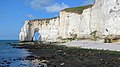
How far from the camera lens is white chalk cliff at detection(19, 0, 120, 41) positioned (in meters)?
39.7

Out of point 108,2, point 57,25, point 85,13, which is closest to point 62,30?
point 57,25

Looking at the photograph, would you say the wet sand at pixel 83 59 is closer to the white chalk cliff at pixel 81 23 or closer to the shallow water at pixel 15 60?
the shallow water at pixel 15 60

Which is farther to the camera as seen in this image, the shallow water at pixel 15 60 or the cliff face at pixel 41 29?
the cliff face at pixel 41 29

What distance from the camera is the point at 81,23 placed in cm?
6062

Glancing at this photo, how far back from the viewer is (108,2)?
41.7 meters

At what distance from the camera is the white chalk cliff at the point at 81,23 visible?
1563 inches

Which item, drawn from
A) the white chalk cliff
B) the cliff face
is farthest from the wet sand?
the cliff face

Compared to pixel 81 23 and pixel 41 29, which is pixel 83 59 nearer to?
pixel 81 23

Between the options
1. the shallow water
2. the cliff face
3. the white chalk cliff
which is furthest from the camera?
the cliff face

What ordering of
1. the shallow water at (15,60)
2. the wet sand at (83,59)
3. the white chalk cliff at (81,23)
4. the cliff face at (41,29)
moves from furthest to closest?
the cliff face at (41,29)
the white chalk cliff at (81,23)
the shallow water at (15,60)
the wet sand at (83,59)

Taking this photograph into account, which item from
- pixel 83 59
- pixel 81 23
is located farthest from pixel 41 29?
pixel 83 59

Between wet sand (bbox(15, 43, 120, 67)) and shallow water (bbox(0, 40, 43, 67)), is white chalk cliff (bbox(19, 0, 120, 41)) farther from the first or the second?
shallow water (bbox(0, 40, 43, 67))

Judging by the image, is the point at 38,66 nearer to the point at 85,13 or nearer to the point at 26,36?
the point at 85,13

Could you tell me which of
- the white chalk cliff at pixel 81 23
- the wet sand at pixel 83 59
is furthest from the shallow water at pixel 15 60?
the white chalk cliff at pixel 81 23
